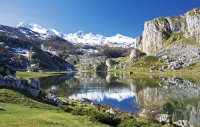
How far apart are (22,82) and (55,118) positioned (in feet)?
93.4

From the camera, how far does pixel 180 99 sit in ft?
380

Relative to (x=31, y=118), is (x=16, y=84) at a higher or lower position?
higher

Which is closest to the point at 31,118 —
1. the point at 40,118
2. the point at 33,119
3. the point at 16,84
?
the point at 33,119

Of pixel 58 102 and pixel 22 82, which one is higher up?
pixel 22 82

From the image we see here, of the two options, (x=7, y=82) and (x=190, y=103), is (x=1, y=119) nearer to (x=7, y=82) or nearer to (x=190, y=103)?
A: (x=7, y=82)

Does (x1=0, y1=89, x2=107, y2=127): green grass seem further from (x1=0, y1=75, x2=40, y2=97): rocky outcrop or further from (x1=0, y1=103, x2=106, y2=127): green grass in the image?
(x1=0, y1=75, x2=40, y2=97): rocky outcrop

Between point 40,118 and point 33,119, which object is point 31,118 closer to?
point 33,119

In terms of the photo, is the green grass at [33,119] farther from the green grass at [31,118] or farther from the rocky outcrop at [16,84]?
the rocky outcrop at [16,84]

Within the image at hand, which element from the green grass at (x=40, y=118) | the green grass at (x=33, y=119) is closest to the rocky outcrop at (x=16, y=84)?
the green grass at (x=40, y=118)

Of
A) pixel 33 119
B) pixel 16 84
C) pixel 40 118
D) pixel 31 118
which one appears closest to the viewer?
pixel 33 119

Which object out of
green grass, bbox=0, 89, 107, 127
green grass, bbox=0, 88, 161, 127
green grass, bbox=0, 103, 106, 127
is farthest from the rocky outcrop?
green grass, bbox=0, 103, 106, 127

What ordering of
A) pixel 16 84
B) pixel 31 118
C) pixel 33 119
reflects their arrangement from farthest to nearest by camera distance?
pixel 16 84
pixel 31 118
pixel 33 119

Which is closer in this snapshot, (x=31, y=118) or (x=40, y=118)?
(x=31, y=118)

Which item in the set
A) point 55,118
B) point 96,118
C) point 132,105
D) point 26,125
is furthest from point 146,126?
point 132,105
